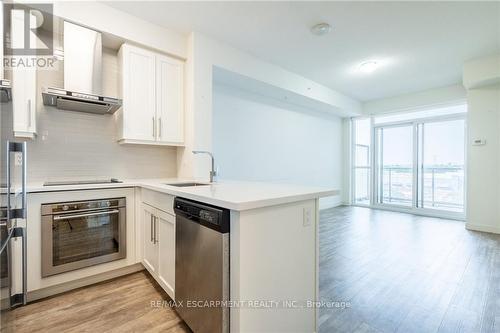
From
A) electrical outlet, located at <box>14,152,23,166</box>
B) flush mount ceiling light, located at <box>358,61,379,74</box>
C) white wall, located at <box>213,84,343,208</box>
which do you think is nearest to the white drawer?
electrical outlet, located at <box>14,152,23,166</box>

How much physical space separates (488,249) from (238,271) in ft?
12.8

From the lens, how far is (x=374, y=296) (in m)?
2.05

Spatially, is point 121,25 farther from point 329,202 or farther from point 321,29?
point 329,202

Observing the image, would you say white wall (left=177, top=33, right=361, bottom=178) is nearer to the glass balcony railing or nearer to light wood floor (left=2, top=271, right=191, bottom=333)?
light wood floor (left=2, top=271, right=191, bottom=333)

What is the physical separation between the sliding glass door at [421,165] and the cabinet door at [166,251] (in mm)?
5803

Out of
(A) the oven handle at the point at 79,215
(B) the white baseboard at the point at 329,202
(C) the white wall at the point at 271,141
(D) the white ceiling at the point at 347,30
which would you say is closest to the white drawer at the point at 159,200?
(A) the oven handle at the point at 79,215

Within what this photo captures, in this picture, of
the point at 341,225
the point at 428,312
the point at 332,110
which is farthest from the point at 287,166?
the point at 428,312

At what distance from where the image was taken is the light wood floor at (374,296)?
169cm

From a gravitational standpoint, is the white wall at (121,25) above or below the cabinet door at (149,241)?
above

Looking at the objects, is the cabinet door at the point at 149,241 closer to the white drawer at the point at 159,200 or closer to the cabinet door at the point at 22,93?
the white drawer at the point at 159,200

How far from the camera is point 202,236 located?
4.54ft

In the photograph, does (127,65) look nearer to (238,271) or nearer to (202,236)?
(202,236)

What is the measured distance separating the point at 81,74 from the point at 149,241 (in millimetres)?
1799

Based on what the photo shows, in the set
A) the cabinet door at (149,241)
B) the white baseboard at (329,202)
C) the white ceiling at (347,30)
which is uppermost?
the white ceiling at (347,30)
